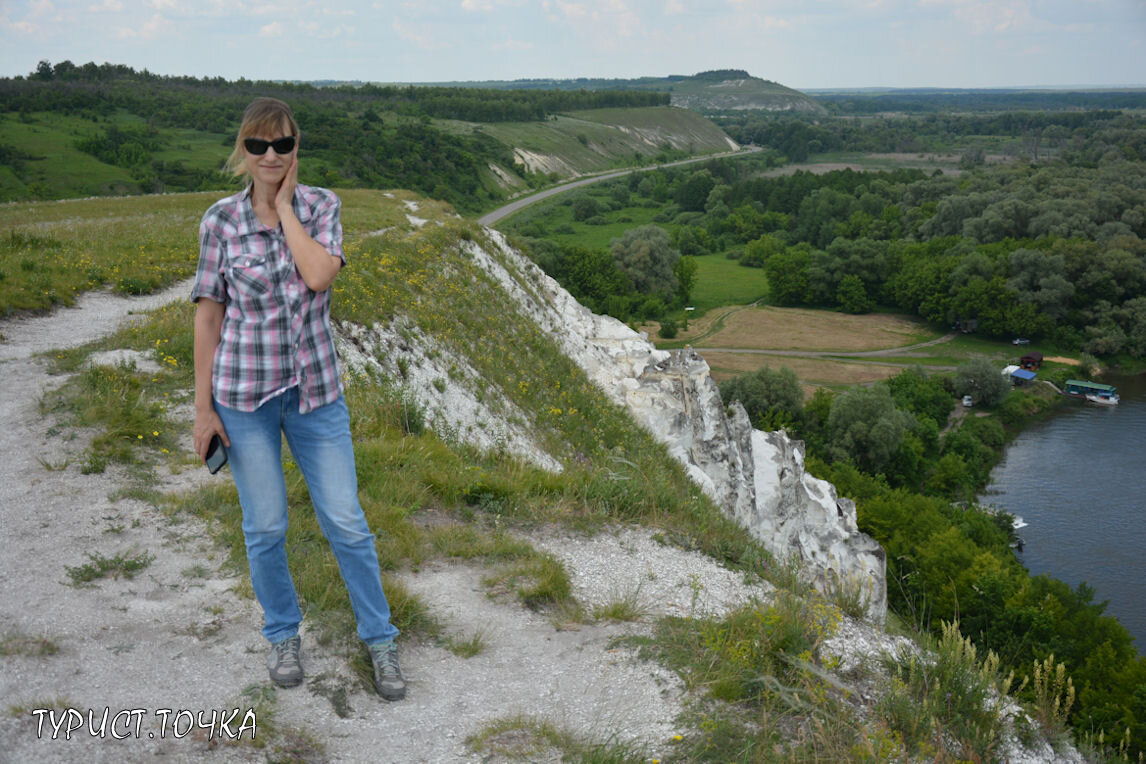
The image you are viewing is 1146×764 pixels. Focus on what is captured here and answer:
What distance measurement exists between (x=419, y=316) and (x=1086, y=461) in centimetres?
4674

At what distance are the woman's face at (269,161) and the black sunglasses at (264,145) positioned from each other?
1 centimetres

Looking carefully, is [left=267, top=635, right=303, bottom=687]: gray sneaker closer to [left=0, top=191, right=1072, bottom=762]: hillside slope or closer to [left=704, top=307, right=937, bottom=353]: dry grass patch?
[left=0, top=191, right=1072, bottom=762]: hillside slope

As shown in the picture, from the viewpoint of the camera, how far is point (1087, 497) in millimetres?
42094

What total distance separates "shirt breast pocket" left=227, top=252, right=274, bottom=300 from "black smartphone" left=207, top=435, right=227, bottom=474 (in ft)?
2.64

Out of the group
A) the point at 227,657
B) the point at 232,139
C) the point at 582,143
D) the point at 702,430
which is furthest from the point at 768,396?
the point at 582,143

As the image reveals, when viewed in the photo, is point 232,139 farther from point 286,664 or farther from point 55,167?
point 286,664

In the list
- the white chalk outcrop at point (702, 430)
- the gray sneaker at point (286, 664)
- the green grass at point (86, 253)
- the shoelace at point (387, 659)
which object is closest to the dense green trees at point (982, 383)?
the white chalk outcrop at point (702, 430)

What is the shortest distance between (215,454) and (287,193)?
4.78ft

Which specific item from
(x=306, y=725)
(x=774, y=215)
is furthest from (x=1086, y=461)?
(x=774, y=215)

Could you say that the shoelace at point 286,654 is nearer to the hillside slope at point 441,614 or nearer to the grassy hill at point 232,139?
the hillside slope at point 441,614

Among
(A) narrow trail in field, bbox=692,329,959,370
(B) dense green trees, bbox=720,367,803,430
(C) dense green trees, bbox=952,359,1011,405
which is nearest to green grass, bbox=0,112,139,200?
(B) dense green trees, bbox=720,367,803,430

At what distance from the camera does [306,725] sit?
14.1ft

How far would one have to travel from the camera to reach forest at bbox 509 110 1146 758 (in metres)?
25.1

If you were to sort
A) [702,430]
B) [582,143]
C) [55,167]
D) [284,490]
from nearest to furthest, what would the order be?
1. [284,490]
2. [702,430]
3. [55,167]
4. [582,143]
